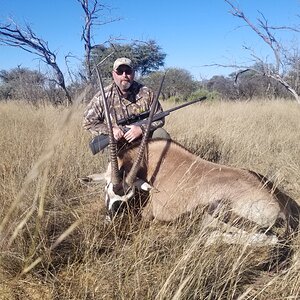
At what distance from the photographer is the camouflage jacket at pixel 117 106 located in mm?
3662

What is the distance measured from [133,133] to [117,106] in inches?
24.6

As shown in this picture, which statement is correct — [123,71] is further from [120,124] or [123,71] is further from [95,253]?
[95,253]

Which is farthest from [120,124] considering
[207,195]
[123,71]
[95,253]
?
[95,253]

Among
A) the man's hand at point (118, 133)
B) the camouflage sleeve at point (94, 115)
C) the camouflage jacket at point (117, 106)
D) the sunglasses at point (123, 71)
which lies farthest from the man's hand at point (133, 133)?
the sunglasses at point (123, 71)

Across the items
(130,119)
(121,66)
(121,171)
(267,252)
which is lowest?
(267,252)

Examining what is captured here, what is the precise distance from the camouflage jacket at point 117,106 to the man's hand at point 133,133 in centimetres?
39

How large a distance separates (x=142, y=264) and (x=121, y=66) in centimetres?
232

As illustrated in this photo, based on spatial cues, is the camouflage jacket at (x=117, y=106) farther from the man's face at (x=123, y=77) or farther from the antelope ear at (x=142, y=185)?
the antelope ear at (x=142, y=185)

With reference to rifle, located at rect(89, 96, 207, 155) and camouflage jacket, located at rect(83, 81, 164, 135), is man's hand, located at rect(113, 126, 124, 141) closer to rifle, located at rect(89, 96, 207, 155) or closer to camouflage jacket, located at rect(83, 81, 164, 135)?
rifle, located at rect(89, 96, 207, 155)

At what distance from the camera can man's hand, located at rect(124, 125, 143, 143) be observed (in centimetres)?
322

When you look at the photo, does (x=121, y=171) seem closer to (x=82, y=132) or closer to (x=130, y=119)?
(x=130, y=119)

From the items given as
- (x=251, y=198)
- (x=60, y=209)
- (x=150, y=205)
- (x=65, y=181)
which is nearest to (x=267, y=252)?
(x=251, y=198)

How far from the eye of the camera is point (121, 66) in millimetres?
3547

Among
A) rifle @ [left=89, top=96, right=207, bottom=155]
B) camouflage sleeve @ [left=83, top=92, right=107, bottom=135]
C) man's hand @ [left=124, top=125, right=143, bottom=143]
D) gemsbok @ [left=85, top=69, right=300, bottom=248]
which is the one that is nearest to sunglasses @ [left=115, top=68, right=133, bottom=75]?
camouflage sleeve @ [left=83, top=92, right=107, bottom=135]
